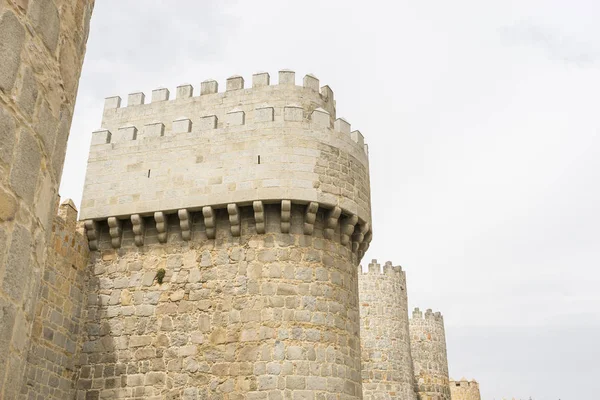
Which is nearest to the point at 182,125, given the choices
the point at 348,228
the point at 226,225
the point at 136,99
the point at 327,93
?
the point at 136,99

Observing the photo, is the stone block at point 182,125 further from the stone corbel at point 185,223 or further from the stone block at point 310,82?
the stone block at point 310,82

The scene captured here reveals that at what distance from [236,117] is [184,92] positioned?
1.62 meters

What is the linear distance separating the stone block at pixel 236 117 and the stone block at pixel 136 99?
215 centimetres

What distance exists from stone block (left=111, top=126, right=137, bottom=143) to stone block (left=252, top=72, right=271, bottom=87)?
231 centimetres

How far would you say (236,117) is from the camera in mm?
9602

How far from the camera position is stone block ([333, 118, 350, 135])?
9.78m

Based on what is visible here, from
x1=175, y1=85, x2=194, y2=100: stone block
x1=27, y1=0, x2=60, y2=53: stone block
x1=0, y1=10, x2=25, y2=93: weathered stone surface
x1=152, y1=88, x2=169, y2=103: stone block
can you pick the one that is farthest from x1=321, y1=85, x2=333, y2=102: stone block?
x1=0, y1=10, x2=25, y2=93: weathered stone surface

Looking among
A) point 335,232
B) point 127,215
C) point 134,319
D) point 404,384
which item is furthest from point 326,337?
point 404,384

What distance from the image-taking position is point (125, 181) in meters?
9.70

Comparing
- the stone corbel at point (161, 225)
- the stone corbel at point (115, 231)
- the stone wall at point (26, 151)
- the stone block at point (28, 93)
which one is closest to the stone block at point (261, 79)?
the stone corbel at point (161, 225)

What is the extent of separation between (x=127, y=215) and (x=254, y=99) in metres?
2.98

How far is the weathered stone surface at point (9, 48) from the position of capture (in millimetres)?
2461

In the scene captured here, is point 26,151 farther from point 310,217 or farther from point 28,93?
point 310,217

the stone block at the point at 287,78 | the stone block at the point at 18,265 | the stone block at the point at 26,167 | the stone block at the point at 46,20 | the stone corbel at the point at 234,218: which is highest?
the stone block at the point at 287,78
